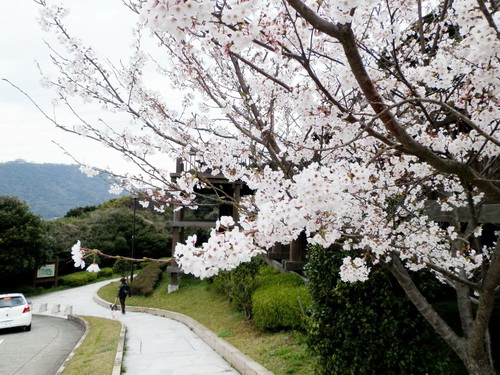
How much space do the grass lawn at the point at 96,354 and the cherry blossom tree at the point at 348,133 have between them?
3.49 metres

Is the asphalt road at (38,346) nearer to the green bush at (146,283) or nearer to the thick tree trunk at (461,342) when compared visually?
the green bush at (146,283)

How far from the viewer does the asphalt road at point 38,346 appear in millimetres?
7441

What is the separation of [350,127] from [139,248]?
101 feet

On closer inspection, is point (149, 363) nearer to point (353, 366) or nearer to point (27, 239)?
point (353, 366)

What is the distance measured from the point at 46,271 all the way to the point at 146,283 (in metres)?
10.5

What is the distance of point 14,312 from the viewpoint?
11.9m

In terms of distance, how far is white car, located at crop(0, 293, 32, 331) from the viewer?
1175 centimetres

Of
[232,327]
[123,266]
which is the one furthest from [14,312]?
[123,266]

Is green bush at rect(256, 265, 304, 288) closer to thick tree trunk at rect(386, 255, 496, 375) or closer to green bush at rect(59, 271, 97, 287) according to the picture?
thick tree trunk at rect(386, 255, 496, 375)

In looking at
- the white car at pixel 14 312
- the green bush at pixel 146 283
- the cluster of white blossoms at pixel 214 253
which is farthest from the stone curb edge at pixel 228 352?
the green bush at pixel 146 283

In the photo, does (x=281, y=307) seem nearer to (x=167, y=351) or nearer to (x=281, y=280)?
(x=281, y=280)

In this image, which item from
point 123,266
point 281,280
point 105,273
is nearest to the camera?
point 281,280

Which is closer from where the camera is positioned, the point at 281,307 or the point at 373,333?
the point at 373,333

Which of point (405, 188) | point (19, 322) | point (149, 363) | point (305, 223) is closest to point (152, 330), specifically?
point (149, 363)
